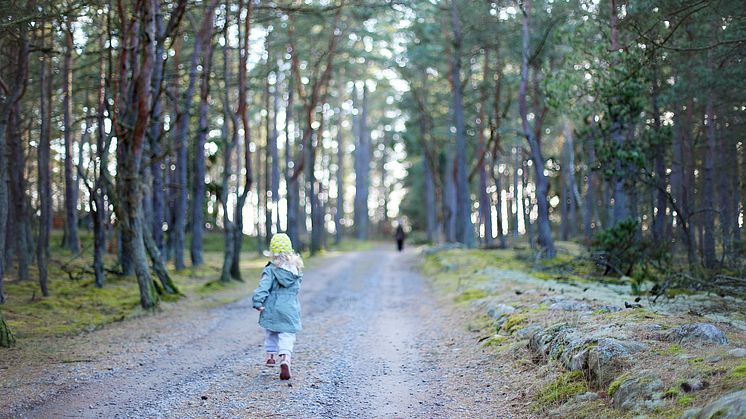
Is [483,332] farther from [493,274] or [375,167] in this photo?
[375,167]

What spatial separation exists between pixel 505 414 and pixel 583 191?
43522mm

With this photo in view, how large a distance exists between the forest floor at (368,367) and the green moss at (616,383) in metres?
0.06

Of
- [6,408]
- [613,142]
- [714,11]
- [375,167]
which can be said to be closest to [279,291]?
[6,408]

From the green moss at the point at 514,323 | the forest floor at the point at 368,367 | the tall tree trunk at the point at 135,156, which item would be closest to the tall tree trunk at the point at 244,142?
the tall tree trunk at the point at 135,156

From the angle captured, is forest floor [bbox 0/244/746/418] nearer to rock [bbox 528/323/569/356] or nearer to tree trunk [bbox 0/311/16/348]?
rock [bbox 528/323/569/356]

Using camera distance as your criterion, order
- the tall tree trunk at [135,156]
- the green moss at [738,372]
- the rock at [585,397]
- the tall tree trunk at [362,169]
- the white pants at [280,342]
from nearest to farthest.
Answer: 1. the green moss at [738,372]
2. the rock at [585,397]
3. the white pants at [280,342]
4. the tall tree trunk at [135,156]
5. the tall tree trunk at [362,169]

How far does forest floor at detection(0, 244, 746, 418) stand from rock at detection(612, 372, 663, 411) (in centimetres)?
7

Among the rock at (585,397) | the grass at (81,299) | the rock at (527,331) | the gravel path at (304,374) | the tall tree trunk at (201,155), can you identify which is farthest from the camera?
the tall tree trunk at (201,155)

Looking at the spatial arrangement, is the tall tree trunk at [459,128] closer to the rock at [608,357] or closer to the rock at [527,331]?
the rock at [527,331]

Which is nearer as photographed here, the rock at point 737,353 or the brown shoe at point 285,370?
the rock at point 737,353

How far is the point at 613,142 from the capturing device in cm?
1766

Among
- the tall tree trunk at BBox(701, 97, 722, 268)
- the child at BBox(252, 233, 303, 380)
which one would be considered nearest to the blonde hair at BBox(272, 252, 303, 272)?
the child at BBox(252, 233, 303, 380)

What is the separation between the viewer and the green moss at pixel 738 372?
4691 mm

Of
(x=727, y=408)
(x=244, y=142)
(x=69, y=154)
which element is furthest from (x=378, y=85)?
(x=727, y=408)
